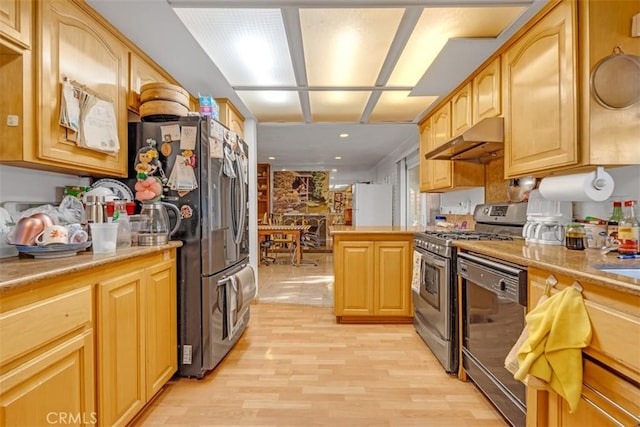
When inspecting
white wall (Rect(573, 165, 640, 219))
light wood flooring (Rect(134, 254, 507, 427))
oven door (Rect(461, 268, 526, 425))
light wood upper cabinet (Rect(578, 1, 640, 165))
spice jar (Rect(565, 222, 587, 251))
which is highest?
light wood upper cabinet (Rect(578, 1, 640, 165))

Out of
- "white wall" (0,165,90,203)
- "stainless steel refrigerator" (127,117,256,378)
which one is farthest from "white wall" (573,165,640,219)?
"white wall" (0,165,90,203)

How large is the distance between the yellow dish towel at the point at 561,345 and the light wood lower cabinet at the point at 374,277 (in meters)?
1.88

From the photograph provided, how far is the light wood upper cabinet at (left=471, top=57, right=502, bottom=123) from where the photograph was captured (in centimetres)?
208

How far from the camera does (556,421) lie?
3.80ft

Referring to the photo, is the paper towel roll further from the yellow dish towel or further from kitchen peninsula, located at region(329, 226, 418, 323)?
kitchen peninsula, located at region(329, 226, 418, 323)

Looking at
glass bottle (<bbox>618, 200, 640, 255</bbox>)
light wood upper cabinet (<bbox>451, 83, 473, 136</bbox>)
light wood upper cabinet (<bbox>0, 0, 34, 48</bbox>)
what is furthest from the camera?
light wood upper cabinet (<bbox>451, 83, 473, 136</bbox>)

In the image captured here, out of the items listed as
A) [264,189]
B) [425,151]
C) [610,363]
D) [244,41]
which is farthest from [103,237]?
[264,189]

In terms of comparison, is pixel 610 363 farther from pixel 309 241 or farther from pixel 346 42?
pixel 309 241

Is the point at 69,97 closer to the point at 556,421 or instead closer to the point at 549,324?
the point at 549,324

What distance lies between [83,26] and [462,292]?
258 cm

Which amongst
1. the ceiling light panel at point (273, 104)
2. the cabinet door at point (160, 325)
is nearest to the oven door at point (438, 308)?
the cabinet door at point (160, 325)

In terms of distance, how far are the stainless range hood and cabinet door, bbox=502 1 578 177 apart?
0.07 metres

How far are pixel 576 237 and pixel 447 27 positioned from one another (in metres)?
1.34

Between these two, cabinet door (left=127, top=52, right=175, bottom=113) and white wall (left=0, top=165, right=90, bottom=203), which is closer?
white wall (left=0, top=165, right=90, bottom=203)
